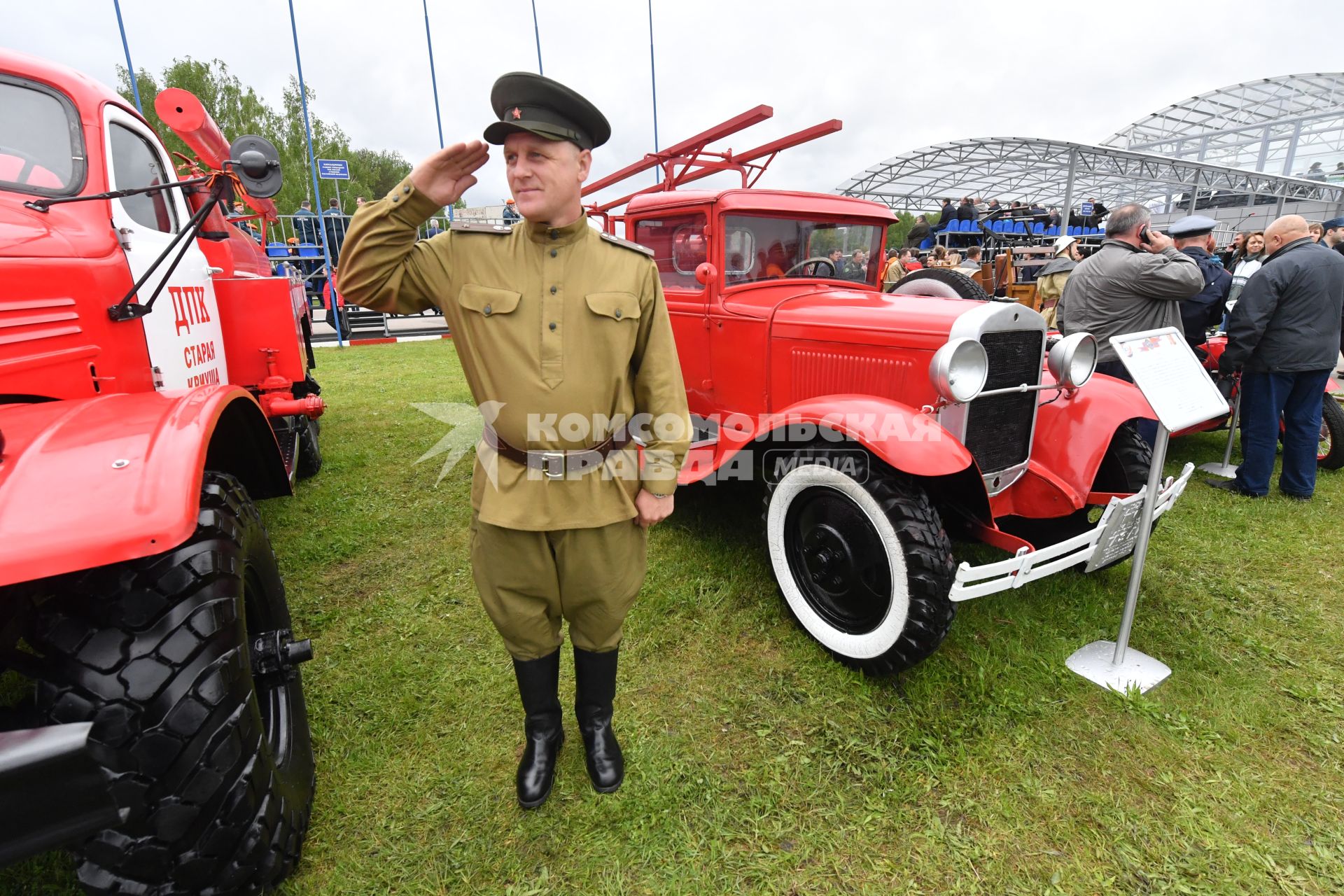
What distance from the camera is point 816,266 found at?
11.4 feet

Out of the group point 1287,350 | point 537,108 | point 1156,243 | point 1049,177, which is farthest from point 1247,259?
point 1049,177

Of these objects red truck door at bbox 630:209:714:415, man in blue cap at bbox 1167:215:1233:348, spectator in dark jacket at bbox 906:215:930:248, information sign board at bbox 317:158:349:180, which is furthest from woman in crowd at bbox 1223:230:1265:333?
information sign board at bbox 317:158:349:180

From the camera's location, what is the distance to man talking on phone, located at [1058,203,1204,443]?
373cm

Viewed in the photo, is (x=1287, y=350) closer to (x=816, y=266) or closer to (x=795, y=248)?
(x=816, y=266)

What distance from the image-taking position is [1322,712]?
2258 millimetres

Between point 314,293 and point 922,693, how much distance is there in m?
16.8

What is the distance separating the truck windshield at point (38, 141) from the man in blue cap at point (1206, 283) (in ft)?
20.5

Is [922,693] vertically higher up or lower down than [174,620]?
lower down

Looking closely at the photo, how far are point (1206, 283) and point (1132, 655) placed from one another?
3.64m

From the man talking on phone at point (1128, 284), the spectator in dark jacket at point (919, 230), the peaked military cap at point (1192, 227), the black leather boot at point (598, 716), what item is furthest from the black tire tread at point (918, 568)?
the spectator in dark jacket at point (919, 230)

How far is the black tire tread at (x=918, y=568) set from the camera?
2.15 m

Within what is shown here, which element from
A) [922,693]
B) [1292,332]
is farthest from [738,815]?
[1292,332]

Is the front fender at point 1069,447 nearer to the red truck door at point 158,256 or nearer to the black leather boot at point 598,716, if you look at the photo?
the black leather boot at point 598,716

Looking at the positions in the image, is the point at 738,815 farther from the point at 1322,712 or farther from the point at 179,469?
the point at 1322,712
